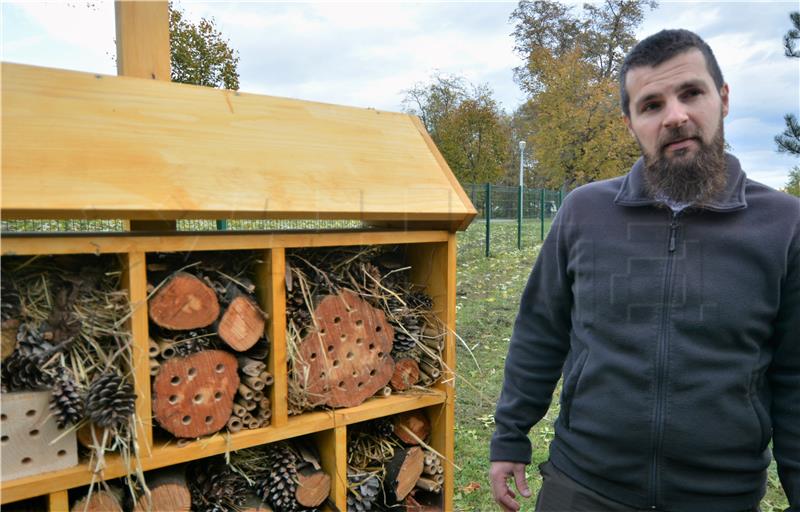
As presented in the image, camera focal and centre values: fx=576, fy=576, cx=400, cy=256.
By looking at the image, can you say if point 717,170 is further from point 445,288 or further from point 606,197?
point 445,288

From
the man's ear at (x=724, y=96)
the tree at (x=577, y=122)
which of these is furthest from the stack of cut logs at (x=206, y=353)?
the tree at (x=577, y=122)

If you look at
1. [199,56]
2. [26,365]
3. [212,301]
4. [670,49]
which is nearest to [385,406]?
[212,301]

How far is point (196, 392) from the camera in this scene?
1.73m

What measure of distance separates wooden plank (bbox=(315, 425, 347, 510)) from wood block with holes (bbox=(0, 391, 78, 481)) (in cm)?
80

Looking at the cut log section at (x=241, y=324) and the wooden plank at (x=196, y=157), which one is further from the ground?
the wooden plank at (x=196, y=157)

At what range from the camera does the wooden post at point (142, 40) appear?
185cm

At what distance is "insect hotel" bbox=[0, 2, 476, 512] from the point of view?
4.92 feet

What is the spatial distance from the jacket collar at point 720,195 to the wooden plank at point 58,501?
177 cm

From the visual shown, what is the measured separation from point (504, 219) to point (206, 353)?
1147 cm

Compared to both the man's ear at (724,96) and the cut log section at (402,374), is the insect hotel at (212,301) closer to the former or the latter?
the cut log section at (402,374)

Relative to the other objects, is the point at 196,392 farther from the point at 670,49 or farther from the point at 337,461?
the point at 670,49

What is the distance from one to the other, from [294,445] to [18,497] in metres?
0.87

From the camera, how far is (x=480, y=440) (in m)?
3.79

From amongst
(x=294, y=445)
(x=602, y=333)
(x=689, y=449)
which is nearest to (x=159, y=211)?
(x=294, y=445)
